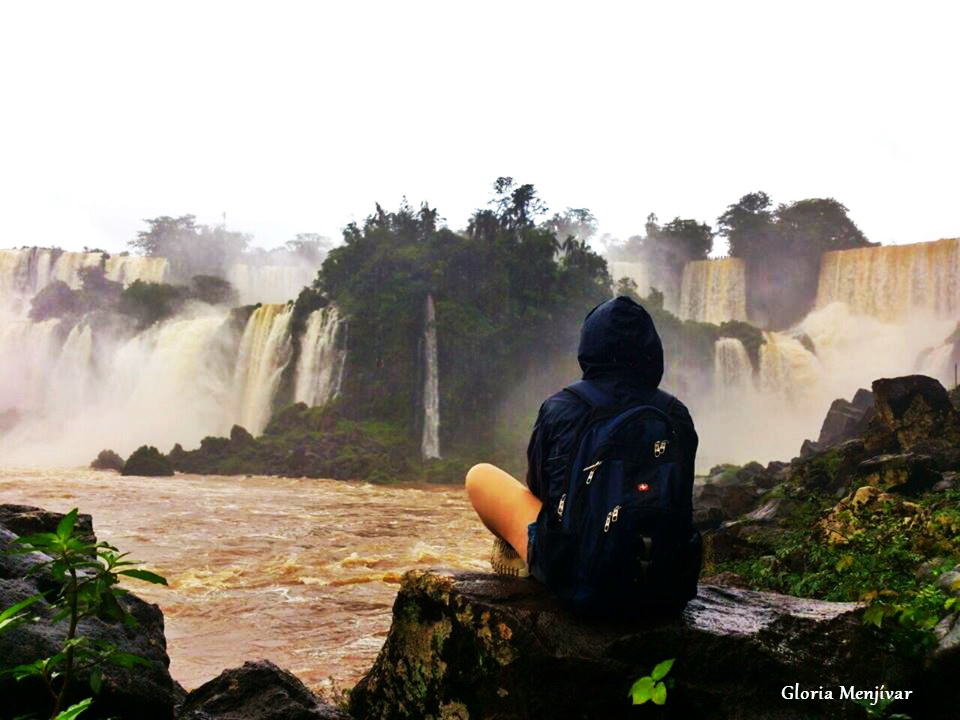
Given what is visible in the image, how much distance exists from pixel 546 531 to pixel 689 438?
1.91 feet

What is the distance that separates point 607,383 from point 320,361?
31.2 metres

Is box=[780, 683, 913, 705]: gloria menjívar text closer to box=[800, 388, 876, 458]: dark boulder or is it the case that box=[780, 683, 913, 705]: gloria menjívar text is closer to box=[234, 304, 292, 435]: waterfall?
box=[800, 388, 876, 458]: dark boulder

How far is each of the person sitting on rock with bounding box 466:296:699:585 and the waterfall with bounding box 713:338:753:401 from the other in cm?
3215

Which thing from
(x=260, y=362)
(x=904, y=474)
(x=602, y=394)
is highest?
(x=260, y=362)

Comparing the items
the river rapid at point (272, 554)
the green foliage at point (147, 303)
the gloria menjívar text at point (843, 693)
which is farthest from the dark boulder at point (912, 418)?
the green foliage at point (147, 303)

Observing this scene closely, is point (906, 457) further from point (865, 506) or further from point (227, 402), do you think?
point (227, 402)

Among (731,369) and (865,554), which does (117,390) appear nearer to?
(731,369)

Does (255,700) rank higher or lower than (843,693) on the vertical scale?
lower

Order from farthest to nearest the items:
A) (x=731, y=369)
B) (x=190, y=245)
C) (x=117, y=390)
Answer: (x=190, y=245) → (x=117, y=390) → (x=731, y=369)

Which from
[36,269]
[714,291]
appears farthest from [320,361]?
[36,269]

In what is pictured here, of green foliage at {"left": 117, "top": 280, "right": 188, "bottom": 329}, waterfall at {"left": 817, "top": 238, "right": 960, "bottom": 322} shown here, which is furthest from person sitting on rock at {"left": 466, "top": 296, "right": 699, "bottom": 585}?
green foliage at {"left": 117, "top": 280, "right": 188, "bottom": 329}

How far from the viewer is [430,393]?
33.2m

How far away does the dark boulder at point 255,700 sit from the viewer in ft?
10.3

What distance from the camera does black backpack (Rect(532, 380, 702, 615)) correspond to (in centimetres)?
237
